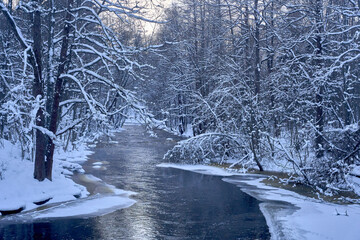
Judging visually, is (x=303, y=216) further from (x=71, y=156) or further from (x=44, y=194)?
(x=71, y=156)

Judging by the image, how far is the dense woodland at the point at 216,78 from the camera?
1177 centimetres

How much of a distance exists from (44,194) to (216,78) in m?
13.2

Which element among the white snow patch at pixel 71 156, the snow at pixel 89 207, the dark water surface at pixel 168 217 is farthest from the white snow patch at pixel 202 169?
the snow at pixel 89 207

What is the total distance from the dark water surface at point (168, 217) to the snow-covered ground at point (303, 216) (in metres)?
0.38

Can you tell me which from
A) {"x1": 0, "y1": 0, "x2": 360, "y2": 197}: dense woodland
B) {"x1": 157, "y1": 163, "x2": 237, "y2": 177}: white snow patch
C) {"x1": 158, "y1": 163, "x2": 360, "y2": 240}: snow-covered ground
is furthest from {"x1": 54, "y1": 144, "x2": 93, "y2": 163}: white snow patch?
{"x1": 158, "y1": 163, "x2": 360, "y2": 240}: snow-covered ground

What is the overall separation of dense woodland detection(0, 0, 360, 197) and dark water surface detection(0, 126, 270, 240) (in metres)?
2.32

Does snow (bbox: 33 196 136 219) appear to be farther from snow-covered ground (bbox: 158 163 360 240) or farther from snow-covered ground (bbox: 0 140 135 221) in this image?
snow-covered ground (bbox: 158 163 360 240)

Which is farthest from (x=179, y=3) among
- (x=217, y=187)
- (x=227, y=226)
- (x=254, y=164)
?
(x=227, y=226)

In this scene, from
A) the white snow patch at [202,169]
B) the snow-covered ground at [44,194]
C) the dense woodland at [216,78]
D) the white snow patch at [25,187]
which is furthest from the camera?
the white snow patch at [202,169]

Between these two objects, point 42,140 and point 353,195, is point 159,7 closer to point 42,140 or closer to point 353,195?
point 42,140

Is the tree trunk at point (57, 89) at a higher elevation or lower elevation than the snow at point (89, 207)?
higher

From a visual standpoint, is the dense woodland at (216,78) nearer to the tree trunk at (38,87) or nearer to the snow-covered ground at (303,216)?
the tree trunk at (38,87)

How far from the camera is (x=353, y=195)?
13078 mm

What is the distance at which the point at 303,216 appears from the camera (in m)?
10.5
